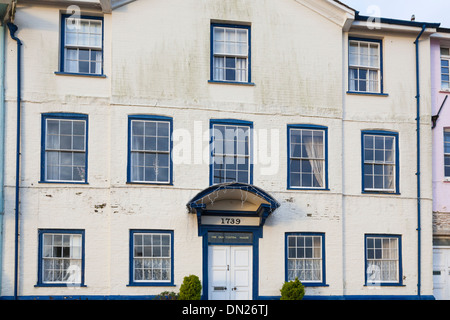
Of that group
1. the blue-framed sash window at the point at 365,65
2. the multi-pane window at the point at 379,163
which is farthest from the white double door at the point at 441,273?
the blue-framed sash window at the point at 365,65

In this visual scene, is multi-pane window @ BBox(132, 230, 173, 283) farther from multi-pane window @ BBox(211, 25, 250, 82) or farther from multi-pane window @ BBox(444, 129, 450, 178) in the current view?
A: multi-pane window @ BBox(444, 129, 450, 178)

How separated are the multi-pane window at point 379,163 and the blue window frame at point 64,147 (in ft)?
28.4

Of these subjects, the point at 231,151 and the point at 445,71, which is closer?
the point at 231,151

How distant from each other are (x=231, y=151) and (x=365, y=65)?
5353mm

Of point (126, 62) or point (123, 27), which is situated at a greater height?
point (123, 27)

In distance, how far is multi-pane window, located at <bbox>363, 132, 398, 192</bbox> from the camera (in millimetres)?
16891

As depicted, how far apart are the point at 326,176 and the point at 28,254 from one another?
29.5 ft

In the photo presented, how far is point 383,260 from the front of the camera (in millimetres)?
16594

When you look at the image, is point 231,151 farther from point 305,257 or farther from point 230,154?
point 305,257

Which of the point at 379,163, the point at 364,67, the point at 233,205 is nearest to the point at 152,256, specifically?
the point at 233,205

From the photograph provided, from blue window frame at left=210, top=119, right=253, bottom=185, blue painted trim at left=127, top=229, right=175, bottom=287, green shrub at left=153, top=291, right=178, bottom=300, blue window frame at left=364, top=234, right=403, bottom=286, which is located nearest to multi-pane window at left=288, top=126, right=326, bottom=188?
blue window frame at left=210, top=119, right=253, bottom=185

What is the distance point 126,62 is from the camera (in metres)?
15.6

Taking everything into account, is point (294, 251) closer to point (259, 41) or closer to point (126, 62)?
point (259, 41)

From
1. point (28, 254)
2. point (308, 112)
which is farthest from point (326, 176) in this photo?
point (28, 254)
